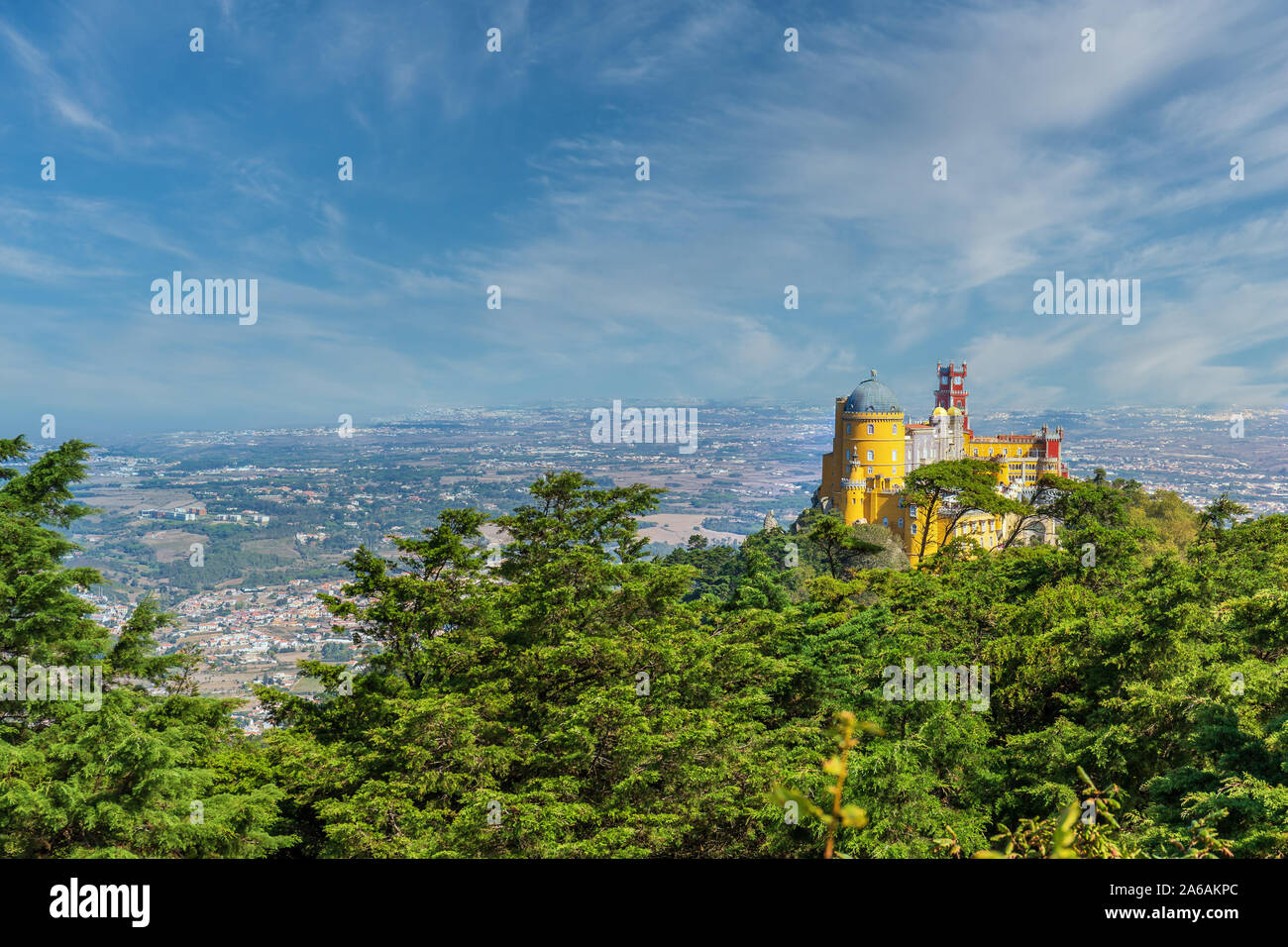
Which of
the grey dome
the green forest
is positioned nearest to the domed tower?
the grey dome

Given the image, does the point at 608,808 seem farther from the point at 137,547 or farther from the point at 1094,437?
the point at 1094,437

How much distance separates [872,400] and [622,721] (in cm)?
4118

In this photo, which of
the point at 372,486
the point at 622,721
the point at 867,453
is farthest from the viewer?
the point at 372,486

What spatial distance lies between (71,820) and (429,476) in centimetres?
9781

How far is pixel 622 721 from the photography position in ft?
39.7

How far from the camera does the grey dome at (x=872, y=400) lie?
48269mm

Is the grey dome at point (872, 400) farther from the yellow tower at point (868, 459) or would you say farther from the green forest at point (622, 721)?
the green forest at point (622, 721)

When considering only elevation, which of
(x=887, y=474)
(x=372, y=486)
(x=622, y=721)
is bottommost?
(x=622, y=721)

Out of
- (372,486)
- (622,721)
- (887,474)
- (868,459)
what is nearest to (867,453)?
(868,459)

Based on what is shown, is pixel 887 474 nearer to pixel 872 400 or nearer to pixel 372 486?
pixel 872 400

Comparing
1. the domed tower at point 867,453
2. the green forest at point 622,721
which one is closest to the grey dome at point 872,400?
the domed tower at point 867,453

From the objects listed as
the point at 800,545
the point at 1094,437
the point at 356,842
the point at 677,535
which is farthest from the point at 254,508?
the point at 1094,437

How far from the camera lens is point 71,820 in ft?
33.6

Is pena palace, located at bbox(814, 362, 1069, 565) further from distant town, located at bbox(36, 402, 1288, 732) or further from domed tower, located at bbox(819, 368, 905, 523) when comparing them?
distant town, located at bbox(36, 402, 1288, 732)
